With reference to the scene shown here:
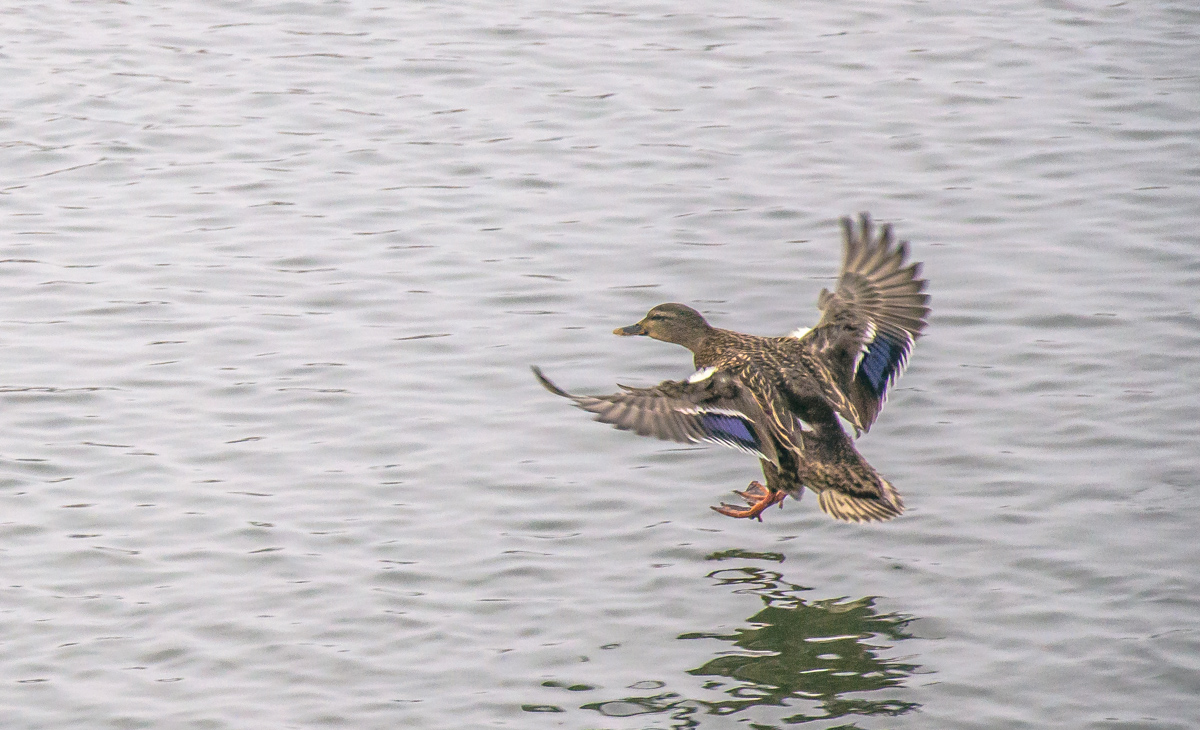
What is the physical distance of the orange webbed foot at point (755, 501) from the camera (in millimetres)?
7301

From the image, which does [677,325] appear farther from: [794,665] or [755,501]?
[794,665]

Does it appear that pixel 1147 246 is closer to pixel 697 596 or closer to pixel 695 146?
pixel 695 146

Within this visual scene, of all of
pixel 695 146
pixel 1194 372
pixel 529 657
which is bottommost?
pixel 529 657

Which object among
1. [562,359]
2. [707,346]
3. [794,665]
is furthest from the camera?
[562,359]

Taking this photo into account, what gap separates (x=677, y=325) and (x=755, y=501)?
100 cm

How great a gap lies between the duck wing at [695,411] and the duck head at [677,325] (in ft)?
2.18

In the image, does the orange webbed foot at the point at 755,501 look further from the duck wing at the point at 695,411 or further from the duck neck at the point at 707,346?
the duck neck at the point at 707,346

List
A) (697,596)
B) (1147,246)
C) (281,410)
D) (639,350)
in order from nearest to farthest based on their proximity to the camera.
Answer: (697,596) < (281,410) < (639,350) < (1147,246)

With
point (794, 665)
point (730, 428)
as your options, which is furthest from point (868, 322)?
point (794, 665)

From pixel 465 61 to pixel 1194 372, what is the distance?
270 inches

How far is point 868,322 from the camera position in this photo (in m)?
7.51

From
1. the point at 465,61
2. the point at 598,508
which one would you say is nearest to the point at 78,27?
the point at 465,61

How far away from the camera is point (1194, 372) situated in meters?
8.49

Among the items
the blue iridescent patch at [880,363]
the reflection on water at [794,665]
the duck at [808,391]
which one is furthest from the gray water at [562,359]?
the blue iridescent patch at [880,363]
